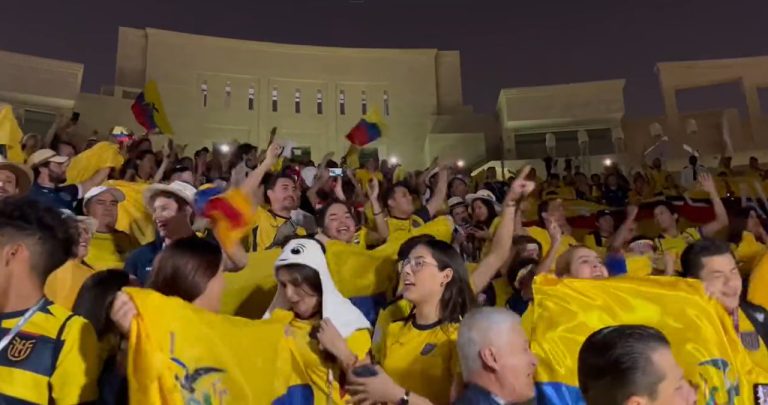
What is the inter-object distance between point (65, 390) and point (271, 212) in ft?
12.5

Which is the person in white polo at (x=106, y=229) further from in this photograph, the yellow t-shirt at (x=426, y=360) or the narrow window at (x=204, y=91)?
the narrow window at (x=204, y=91)

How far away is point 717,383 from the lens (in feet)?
11.1

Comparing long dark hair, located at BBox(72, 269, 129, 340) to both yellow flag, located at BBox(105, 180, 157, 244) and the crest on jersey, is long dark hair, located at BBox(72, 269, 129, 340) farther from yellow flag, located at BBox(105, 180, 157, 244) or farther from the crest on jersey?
yellow flag, located at BBox(105, 180, 157, 244)

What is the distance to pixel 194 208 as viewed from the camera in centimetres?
485

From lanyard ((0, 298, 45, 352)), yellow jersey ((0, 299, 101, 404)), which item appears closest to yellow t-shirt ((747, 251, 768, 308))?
yellow jersey ((0, 299, 101, 404))

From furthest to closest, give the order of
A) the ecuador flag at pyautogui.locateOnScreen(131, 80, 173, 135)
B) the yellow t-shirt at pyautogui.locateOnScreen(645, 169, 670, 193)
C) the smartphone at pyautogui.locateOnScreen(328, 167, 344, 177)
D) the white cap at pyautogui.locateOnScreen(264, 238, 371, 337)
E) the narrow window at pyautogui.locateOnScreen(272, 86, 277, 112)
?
1. the narrow window at pyautogui.locateOnScreen(272, 86, 277, 112)
2. the yellow t-shirt at pyautogui.locateOnScreen(645, 169, 670, 193)
3. the ecuador flag at pyautogui.locateOnScreen(131, 80, 173, 135)
4. the smartphone at pyautogui.locateOnScreen(328, 167, 344, 177)
5. the white cap at pyautogui.locateOnScreen(264, 238, 371, 337)

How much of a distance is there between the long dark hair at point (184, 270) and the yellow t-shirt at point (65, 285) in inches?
51.9

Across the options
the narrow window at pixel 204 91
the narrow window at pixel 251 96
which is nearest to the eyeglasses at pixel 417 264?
the narrow window at pixel 204 91

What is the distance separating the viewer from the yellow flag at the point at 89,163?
660 cm

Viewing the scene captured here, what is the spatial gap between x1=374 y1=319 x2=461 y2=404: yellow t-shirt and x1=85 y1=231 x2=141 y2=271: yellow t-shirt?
2465mm

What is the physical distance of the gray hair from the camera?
2848mm

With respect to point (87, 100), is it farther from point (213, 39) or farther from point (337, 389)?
point (337, 389)

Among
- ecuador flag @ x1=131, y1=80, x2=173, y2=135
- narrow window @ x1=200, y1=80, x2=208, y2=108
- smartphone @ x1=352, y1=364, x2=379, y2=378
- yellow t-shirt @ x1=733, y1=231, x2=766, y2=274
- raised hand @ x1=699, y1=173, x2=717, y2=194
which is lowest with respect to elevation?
smartphone @ x1=352, y1=364, x2=379, y2=378

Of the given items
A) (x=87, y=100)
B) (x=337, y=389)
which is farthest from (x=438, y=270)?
(x=87, y=100)
